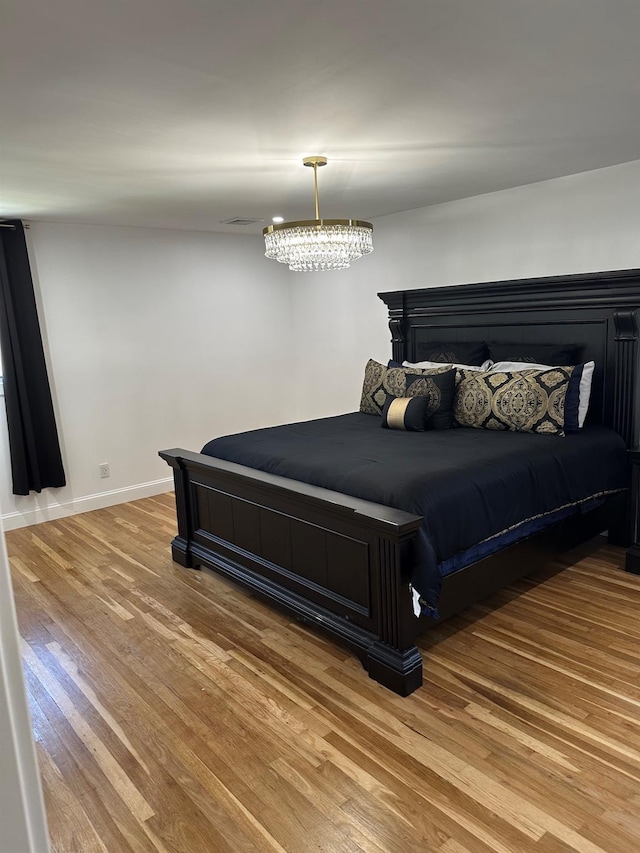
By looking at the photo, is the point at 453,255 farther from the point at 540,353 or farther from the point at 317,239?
the point at 317,239

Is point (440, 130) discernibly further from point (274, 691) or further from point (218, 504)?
point (274, 691)

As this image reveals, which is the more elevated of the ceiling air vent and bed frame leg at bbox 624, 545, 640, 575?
the ceiling air vent

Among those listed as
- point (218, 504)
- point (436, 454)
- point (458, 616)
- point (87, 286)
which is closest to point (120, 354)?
point (87, 286)

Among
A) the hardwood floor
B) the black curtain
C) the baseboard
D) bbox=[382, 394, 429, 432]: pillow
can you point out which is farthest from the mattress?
the baseboard

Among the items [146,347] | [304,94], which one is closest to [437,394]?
[304,94]

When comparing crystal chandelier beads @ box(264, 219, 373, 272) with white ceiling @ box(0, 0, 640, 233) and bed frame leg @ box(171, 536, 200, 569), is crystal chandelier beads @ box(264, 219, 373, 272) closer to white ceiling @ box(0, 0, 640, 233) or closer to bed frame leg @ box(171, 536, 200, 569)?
white ceiling @ box(0, 0, 640, 233)

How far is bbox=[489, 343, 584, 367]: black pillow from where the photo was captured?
3.81 metres

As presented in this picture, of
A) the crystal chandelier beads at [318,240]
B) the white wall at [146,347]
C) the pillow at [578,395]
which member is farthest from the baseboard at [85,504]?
the pillow at [578,395]

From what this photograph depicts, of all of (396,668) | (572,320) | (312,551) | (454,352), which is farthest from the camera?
(454,352)

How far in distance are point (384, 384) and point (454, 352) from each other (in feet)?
2.02

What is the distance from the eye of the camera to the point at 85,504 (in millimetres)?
4961

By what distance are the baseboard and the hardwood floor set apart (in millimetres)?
1401

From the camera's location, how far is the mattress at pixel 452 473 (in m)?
2.56

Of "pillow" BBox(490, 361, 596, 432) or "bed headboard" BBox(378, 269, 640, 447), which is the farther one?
"bed headboard" BBox(378, 269, 640, 447)
